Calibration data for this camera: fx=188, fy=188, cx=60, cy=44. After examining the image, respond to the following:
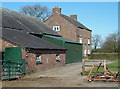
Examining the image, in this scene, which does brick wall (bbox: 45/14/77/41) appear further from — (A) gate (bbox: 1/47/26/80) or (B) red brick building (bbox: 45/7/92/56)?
(A) gate (bbox: 1/47/26/80)

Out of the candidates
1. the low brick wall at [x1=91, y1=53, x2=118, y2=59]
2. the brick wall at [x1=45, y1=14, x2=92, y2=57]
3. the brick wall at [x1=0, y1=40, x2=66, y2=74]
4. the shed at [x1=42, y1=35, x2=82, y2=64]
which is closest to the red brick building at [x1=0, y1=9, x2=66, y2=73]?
the brick wall at [x1=0, y1=40, x2=66, y2=74]

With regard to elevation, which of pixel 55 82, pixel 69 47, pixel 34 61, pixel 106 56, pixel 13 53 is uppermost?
pixel 69 47

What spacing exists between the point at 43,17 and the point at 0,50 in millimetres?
38425

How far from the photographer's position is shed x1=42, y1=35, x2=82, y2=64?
27062 mm

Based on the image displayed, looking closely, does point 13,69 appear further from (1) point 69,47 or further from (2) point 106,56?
(2) point 106,56

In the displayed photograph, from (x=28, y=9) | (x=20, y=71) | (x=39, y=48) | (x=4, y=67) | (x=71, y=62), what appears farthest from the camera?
(x=28, y=9)

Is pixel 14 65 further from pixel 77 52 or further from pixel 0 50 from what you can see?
pixel 77 52

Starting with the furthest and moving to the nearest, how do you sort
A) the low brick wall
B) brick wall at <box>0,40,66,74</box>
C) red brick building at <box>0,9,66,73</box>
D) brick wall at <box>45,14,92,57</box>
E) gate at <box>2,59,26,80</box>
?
the low brick wall < brick wall at <box>45,14,92,57</box> < red brick building at <box>0,9,66,73</box> < brick wall at <box>0,40,66,74</box> < gate at <box>2,59,26,80</box>

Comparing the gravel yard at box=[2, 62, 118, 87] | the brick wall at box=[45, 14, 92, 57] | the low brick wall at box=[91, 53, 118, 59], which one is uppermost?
the brick wall at box=[45, 14, 92, 57]

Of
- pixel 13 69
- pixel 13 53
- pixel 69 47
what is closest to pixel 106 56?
pixel 69 47

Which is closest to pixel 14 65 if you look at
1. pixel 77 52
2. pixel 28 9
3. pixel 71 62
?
pixel 71 62

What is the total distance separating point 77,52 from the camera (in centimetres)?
3158

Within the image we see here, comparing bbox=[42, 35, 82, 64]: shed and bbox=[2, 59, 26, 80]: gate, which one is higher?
bbox=[42, 35, 82, 64]: shed

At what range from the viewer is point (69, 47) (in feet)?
93.9
